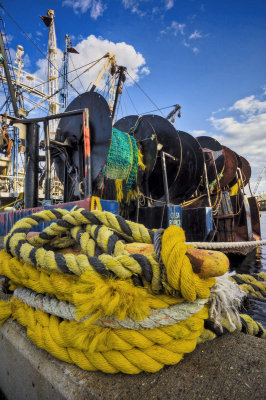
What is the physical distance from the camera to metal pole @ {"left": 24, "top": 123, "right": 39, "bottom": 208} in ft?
15.5

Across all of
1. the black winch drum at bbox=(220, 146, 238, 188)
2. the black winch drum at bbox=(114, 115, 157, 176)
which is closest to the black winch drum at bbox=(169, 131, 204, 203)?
the black winch drum at bbox=(114, 115, 157, 176)

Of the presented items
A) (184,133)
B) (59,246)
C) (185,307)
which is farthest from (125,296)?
(184,133)

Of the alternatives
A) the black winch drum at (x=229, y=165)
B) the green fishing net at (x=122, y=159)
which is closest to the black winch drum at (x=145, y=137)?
the green fishing net at (x=122, y=159)

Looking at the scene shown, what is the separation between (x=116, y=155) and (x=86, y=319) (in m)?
4.11

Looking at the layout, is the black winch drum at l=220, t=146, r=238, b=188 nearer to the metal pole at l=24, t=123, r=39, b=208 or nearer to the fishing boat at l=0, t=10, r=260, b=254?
the fishing boat at l=0, t=10, r=260, b=254

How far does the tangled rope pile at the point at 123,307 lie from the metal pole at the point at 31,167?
3.98 m

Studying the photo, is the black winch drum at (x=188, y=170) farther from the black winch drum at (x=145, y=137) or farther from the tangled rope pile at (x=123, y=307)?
the tangled rope pile at (x=123, y=307)

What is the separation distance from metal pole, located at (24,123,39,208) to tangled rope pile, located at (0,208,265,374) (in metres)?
3.98

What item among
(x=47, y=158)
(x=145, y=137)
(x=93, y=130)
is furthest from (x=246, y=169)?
(x=47, y=158)

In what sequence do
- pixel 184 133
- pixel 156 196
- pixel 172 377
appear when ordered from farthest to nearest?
1. pixel 184 133
2. pixel 156 196
3. pixel 172 377

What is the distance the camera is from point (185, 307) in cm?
93

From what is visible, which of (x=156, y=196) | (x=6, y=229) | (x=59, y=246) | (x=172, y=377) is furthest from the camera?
(x=156, y=196)

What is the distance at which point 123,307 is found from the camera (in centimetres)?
85

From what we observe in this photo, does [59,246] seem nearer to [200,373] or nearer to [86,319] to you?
[86,319]
